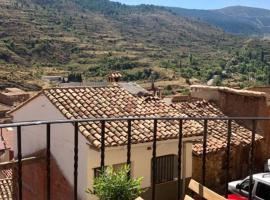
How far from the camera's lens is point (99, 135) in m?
11.4

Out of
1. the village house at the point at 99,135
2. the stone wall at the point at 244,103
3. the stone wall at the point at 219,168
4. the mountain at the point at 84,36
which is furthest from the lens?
the mountain at the point at 84,36

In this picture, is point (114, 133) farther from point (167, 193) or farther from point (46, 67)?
point (46, 67)

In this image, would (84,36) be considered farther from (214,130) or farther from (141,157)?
(141,157)

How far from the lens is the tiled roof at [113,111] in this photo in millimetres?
11492

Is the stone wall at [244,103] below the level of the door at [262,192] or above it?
above

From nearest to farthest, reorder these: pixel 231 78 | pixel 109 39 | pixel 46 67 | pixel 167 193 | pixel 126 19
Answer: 1. pixel 167 193
2. pixel 231 78
3. pixel 46 67
4. pixel 109 39
5. pixel 126 19

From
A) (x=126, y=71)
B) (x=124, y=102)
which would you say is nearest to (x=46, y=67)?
(x=126, y=71)

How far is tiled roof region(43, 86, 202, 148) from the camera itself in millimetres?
11492

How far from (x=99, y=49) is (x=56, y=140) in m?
107

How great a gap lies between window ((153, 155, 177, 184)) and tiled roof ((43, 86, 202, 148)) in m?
0.65

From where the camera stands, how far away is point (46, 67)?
98.2 m

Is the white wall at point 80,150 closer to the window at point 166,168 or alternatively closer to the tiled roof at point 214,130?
the window at point 166,168

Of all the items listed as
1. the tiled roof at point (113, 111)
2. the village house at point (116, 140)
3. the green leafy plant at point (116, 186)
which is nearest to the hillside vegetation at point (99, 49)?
the tiled roof at point (113, 111)

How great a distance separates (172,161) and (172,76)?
82.2 m
